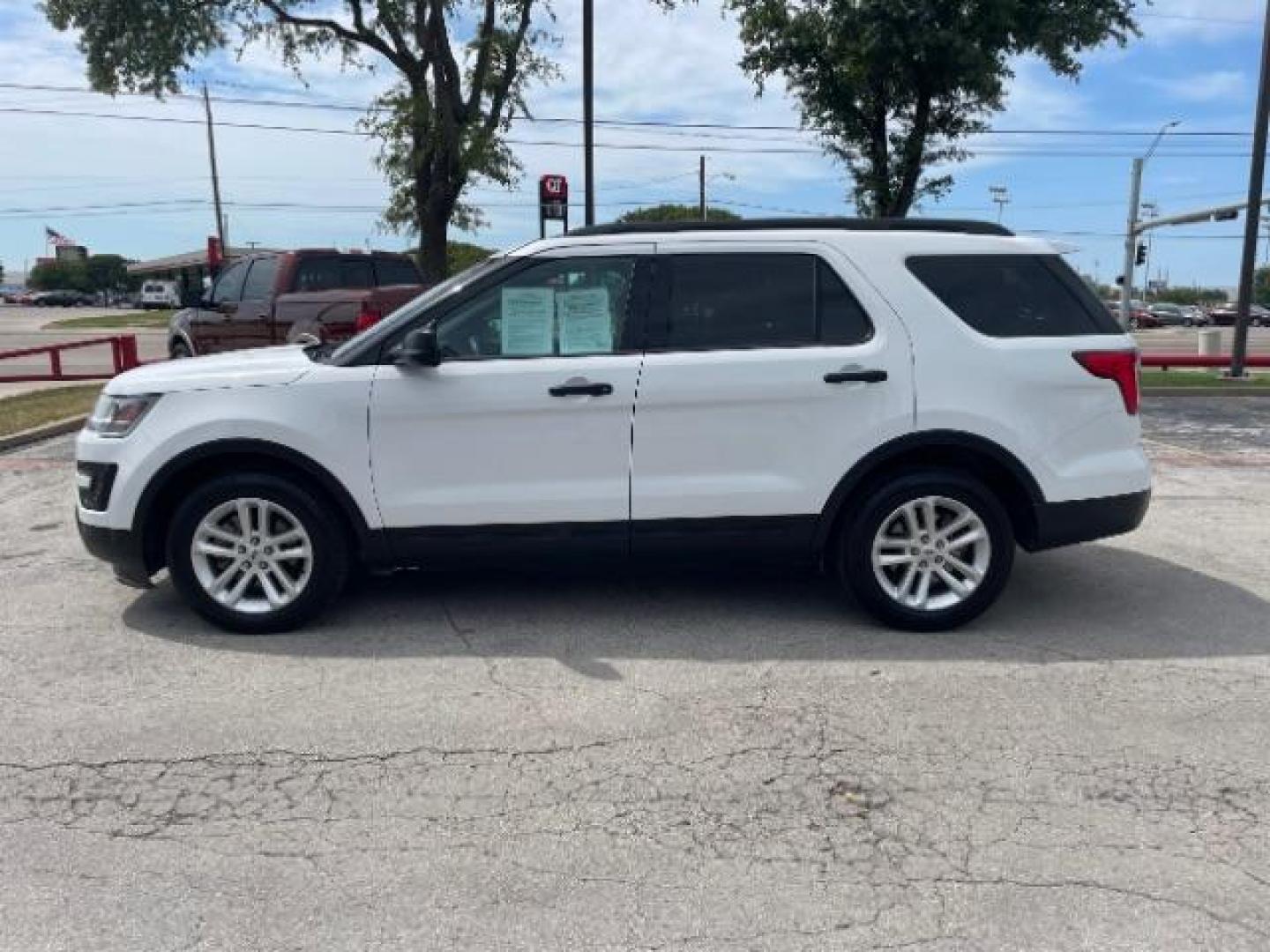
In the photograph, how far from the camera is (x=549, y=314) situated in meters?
4.77

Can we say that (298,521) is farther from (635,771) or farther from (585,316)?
(635,771)

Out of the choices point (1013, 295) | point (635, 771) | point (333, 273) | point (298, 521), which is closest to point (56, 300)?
point (333, 273)

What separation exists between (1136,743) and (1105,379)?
71.4 inches

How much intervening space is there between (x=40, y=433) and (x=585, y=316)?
26.5 ft

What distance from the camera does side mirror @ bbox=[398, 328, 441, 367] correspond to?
456cm

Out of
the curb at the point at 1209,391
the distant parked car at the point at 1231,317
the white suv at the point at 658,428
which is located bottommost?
the distant parked car at the point at 1231,317

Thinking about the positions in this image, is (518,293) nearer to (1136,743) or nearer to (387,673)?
(387,673)

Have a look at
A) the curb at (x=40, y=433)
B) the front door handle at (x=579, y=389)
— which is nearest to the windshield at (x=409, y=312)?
the front door handle at (x=579, y=389)

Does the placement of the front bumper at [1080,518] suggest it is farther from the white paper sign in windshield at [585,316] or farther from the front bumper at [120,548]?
the front bumper at [120,548]

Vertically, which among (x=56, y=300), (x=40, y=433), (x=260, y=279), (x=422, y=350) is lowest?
(x=40, y=433)

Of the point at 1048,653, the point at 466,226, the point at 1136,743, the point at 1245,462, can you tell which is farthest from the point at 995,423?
the point at 466,226

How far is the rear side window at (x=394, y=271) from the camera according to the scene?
42.8 feet

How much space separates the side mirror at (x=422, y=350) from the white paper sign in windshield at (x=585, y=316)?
571 mm

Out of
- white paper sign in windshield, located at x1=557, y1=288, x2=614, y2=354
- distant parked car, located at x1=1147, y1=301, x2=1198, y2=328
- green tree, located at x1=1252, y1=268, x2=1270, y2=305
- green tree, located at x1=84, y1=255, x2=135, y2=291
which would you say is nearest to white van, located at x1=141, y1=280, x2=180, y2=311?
green tree, located at x1=84, y1=255, x2=135, y2=291
